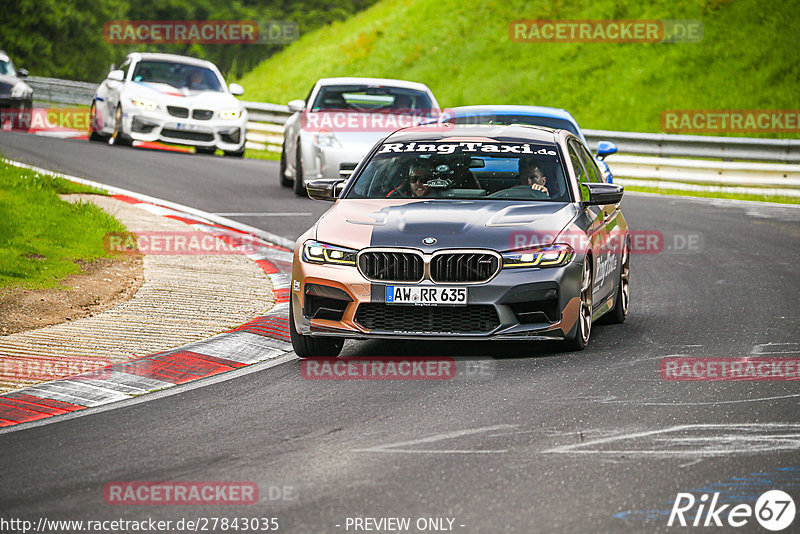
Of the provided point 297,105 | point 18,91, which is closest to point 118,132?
point 297,105

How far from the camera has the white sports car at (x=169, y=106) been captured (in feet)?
74.8

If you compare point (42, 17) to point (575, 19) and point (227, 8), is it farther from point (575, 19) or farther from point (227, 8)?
point (575, 19)

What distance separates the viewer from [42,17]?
55781 millimetres

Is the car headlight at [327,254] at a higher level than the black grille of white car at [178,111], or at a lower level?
higher

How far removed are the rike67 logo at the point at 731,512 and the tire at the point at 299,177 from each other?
42.4ft

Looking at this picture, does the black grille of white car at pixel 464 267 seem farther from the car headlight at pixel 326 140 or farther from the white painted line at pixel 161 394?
the car headlight at pixel 326 140

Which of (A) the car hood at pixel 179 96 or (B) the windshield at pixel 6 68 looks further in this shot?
(B) the windshield at pixel 6 68

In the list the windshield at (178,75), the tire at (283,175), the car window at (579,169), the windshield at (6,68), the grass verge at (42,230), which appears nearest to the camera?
the car window at (579,169)

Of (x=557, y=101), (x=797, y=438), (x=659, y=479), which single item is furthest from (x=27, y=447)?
(x=557, y=101)

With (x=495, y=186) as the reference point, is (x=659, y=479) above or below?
below

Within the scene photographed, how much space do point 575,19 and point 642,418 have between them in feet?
104

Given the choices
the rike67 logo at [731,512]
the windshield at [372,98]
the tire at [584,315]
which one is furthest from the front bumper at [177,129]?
the rike67 logo at [731,512]

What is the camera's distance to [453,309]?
818 cm

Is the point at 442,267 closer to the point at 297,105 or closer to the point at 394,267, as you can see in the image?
the point at 394,267
